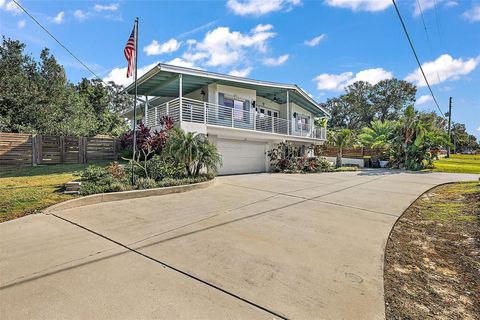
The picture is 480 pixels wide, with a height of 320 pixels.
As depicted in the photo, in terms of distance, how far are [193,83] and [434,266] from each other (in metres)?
14.6

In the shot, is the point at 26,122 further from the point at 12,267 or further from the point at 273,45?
the point at 12,267

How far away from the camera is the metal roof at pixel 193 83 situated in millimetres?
13327

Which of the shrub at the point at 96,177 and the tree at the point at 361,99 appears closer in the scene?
the shrub at the point at 96,177

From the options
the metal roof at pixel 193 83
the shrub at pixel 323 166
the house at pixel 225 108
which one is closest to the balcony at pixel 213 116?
the house at pixel 225 108

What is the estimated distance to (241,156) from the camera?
655 inches

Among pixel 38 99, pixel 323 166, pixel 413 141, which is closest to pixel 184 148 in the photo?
pixel 323 166

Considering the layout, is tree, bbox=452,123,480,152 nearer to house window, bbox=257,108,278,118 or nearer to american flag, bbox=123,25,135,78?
house window, bbox=257,108,278,118

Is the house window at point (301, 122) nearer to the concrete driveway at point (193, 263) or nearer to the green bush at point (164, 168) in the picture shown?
the green bush at point (164, 168)

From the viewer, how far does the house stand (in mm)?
13609

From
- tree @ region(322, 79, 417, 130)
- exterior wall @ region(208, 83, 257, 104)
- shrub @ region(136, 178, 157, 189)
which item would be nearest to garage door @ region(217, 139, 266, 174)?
exterior wall @ region(208, 83, 257, 104)

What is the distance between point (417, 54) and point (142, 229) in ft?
37.7

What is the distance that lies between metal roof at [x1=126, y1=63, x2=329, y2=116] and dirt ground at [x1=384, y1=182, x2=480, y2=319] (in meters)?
11.6

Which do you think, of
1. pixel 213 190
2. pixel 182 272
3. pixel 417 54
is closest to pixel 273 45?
pixel 417 54

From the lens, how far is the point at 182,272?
3.34 metres
